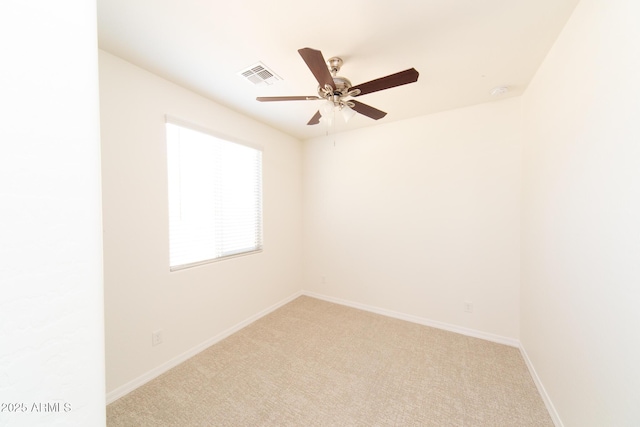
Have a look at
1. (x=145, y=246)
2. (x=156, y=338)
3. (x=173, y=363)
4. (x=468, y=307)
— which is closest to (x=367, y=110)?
(x=145, y=246)

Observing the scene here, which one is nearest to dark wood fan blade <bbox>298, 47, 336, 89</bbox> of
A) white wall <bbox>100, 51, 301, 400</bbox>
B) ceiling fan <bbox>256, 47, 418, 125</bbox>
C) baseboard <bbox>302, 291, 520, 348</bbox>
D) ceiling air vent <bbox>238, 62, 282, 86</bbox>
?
ceiling fan <bbox>256, 47, 418, 125</bbox>

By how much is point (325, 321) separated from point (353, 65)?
270 centimetres

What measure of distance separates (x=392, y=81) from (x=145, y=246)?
7.31ft

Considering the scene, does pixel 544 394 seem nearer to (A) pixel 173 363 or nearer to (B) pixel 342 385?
(B) pixel 342 385

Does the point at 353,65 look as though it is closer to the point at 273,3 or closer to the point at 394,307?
the point at 273,3

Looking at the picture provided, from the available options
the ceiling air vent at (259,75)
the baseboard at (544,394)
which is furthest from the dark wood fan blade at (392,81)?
the baseboard at (544,394)

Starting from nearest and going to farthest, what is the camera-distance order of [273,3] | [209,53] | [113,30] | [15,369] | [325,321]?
1. [15,369]
2. [273,3]
3. [113,30]
4. [209,53]
5. [325,321]

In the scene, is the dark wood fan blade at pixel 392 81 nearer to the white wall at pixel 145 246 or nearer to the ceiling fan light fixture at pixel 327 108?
the ceiling fan light fixture at pixel 327 108

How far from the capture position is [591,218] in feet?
3.84

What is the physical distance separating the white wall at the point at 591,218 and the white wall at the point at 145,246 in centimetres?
275

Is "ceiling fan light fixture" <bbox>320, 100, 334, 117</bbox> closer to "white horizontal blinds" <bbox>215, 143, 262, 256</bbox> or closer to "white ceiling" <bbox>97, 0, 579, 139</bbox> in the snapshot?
"white ceiling" <bbox>97, 0, 579, 139</bbox>

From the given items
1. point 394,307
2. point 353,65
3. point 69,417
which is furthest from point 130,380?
point 353,65

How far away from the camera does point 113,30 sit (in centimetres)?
144

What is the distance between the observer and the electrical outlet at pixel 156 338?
74.2 inches
